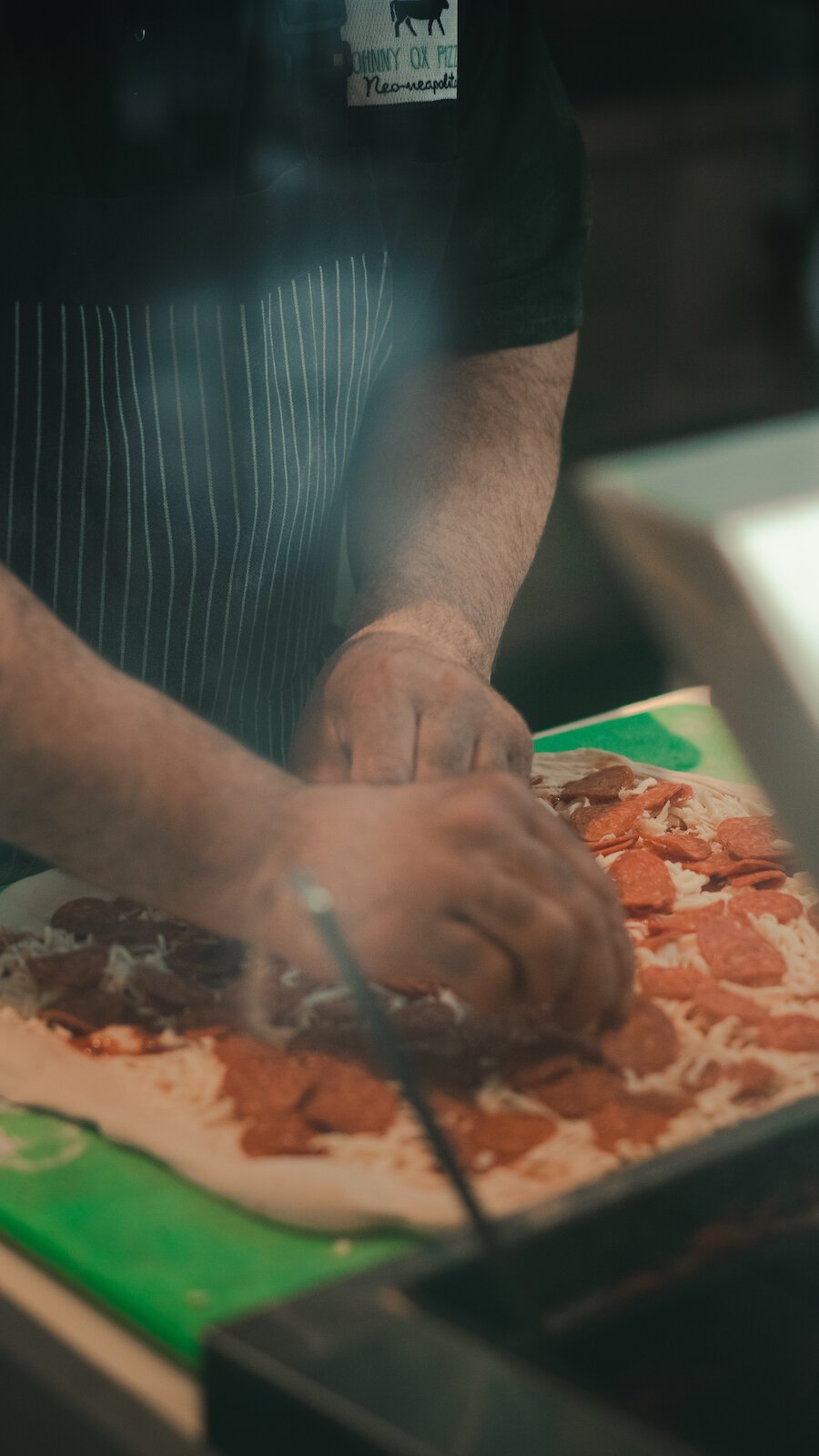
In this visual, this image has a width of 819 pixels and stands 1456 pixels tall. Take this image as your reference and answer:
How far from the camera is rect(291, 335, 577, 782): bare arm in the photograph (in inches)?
49.6

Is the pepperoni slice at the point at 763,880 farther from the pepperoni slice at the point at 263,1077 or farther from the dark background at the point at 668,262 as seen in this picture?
the dark background at the point at 668,262

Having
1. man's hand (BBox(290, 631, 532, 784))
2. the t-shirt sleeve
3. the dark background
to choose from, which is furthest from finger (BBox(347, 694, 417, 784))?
the dark background

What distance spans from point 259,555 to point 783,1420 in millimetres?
1152

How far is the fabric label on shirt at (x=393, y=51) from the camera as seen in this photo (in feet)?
5.06

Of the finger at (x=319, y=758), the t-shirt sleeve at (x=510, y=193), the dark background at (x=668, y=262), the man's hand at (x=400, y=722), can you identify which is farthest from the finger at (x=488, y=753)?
the dark background at (x=668, y=262)

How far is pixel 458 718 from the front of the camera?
125 centimetres

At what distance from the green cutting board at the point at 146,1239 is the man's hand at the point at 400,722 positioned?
344 millimetres

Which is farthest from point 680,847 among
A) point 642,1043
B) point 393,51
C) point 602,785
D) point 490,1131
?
point 393,51

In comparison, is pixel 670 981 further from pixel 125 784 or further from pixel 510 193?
pixel 510 193

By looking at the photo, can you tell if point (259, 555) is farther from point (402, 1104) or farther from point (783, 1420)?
point (783, 1420)

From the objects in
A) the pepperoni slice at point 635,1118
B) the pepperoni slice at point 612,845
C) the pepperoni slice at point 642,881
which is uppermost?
the pepperoni slice at point 635,1118

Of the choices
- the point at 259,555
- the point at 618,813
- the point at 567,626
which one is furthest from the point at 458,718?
the point at 567,626

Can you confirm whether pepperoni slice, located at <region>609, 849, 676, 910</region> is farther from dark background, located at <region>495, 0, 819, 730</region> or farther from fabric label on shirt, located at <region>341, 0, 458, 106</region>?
dark background, located at <region>495, 0, 819, 730</region>

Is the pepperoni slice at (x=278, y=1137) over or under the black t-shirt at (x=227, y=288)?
under
